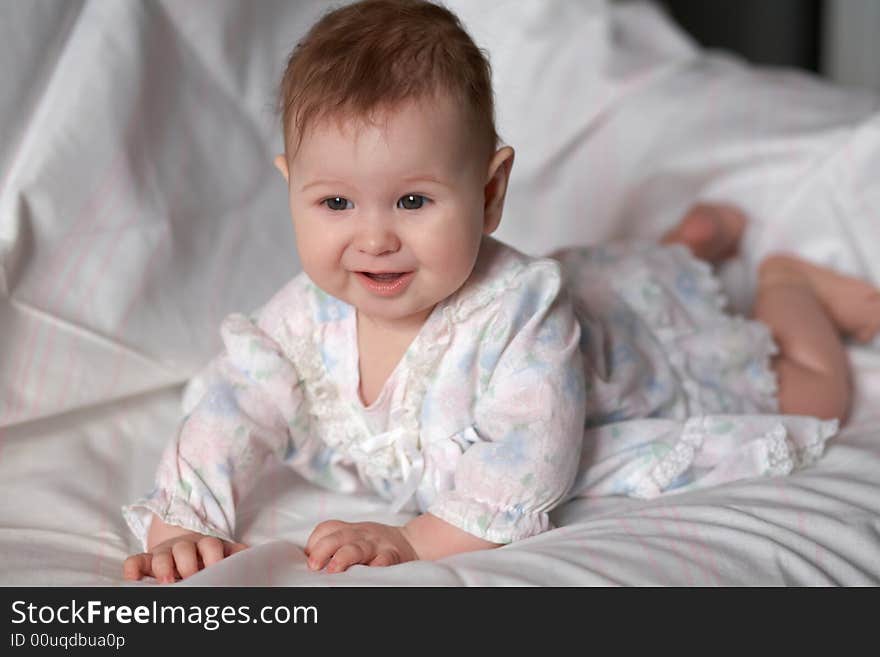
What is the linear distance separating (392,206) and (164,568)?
1.21ft

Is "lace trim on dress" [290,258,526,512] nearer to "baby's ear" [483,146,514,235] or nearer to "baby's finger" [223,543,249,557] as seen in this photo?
"baby's ear" [483,146,514,235]

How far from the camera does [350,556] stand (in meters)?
0.96

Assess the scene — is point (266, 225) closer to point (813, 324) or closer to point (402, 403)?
point (402, 403)

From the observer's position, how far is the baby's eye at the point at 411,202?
3.20ft

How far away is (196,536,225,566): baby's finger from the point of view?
985 millimetres

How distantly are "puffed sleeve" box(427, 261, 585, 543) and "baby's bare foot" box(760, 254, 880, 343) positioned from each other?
591 mm

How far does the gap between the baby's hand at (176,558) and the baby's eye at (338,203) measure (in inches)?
12.4

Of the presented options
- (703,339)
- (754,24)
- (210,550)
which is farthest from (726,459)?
(754,24)

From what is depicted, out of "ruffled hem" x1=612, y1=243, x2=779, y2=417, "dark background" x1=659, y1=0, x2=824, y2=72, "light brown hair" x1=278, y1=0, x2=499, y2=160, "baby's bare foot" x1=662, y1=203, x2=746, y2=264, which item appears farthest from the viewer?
"dark background" x1=659, y1=0, x2=824, y2=72

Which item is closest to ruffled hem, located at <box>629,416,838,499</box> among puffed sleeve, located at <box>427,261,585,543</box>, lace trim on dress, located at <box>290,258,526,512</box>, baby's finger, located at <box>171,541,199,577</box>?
puffed sleeve, located at <box>427,261,585,543</box>

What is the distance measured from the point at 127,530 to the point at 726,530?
1.91ft

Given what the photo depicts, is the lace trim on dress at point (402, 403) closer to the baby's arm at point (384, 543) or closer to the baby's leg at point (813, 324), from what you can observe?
the baby's arm at point (384, 543)

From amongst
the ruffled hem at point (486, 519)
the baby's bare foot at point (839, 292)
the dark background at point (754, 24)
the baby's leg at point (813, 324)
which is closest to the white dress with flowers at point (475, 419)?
the ruffled hem at point (486, 519)

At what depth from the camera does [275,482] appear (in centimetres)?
122
